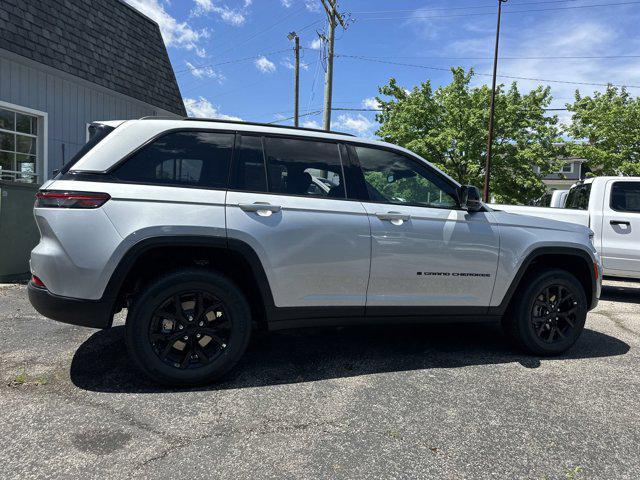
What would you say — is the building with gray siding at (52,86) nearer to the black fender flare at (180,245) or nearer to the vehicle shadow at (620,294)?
the black fender flare at (180,245)

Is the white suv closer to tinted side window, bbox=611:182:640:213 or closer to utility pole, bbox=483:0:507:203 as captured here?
tinted side window, bbox=611:182:640:213

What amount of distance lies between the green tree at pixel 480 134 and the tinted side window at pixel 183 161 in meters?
21.4

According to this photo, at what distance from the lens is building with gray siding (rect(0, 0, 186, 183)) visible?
28.1 ft

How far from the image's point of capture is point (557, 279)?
4.19 m

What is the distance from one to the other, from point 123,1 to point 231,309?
11206 mm

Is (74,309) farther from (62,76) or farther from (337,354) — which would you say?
(62,76)

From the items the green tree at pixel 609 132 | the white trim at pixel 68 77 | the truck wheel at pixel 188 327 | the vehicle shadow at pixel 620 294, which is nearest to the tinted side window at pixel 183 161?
the truck wheel at pixel 188 327

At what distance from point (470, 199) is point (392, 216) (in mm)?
713

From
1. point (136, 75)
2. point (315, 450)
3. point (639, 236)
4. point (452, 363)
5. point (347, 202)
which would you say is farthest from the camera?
point (136, 75)

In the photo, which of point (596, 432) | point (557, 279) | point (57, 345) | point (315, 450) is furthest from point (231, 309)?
point (557, 279)

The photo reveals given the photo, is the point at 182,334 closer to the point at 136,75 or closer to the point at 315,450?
the point at 315,450

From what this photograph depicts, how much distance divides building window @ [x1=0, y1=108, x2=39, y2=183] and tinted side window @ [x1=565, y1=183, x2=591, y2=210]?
1026 cm

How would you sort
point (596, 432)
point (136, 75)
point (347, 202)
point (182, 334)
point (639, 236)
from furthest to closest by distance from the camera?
point (136, 75), point (639, 236), point (347, 202), point (182, 334), point (596, 432)

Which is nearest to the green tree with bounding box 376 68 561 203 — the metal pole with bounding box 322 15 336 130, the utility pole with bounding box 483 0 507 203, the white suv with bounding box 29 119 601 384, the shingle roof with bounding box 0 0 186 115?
the utility pole with bounding box 483 0 507 203
